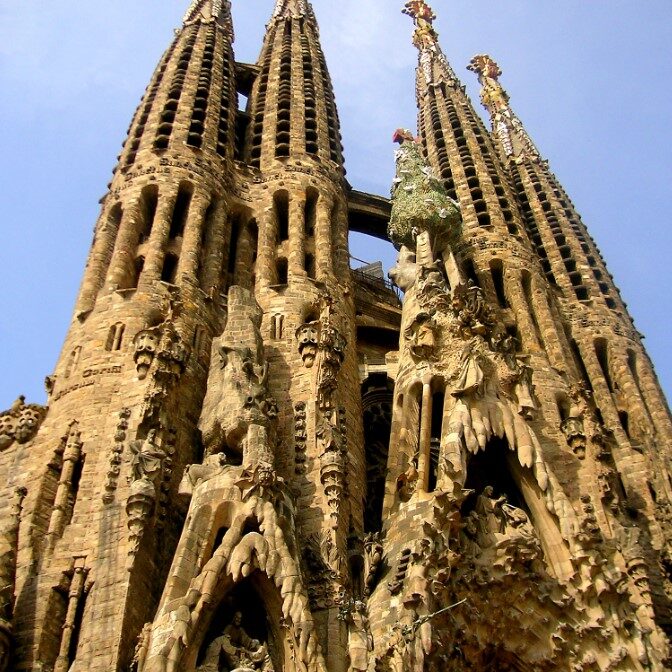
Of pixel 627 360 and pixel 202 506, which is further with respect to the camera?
pixel 627 360

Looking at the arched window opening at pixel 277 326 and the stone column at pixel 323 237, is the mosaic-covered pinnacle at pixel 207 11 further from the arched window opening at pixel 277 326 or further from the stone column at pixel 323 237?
the arched window opening at pixel 277 326

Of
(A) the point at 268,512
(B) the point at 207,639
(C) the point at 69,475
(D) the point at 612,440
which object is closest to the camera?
(B) the point at 207,639

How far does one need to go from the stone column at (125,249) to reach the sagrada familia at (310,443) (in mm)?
67

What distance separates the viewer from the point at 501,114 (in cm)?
3972

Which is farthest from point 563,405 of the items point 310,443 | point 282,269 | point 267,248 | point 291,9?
point 291,9

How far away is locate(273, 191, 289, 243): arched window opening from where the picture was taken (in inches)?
961

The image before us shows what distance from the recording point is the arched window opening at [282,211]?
24.4 meters

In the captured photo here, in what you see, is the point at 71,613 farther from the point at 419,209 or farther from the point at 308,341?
the point at 419,209

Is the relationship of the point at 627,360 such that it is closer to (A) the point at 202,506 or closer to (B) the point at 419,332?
(B) the point at 419,332

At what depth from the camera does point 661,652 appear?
15.4 metres

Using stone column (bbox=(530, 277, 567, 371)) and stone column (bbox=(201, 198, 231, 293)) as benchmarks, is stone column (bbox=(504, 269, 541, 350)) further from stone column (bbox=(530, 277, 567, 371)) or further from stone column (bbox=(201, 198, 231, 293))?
stone column (bbox=(201, 198, 231, 293))

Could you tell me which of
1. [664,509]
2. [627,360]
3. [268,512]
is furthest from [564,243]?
[268,512]

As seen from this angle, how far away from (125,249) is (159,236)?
84 centimetres

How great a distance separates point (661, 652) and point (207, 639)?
761cm
